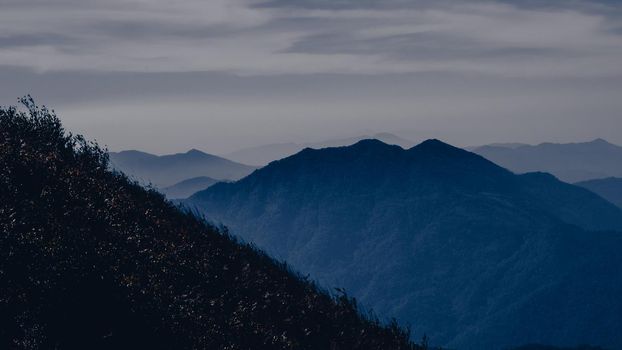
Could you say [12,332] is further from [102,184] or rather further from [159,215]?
[159,215]

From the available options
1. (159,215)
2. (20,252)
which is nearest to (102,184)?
(159,215)

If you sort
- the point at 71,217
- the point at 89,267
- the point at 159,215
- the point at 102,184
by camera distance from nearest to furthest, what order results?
the point at 89,267 < the point at 71,217 < the point at 102,184 < the point at 159,215

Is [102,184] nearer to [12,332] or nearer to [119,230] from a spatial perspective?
[119,230]

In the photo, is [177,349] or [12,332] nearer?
[12,332]

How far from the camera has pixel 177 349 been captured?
15.0m

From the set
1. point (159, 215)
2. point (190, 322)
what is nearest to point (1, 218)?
point (190, 322)

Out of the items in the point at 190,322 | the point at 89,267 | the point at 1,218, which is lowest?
the point at 190,322

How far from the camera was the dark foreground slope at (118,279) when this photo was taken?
14359 mm

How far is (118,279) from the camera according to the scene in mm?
16156

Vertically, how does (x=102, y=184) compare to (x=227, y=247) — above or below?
above

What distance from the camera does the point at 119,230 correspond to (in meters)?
20.1

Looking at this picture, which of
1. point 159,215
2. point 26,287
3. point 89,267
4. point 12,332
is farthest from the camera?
point 159,215

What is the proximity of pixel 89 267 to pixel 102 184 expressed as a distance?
9098mm

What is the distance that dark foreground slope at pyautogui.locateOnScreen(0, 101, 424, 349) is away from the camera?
14.4 metres
